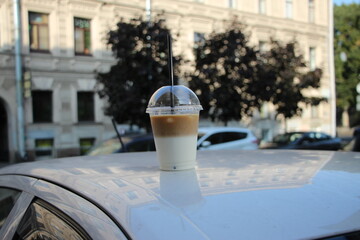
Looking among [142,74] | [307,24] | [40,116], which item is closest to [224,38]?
[142,74]

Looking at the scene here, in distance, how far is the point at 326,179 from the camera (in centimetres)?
127

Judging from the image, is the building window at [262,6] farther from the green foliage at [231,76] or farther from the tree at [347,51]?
the tree at [347,51]

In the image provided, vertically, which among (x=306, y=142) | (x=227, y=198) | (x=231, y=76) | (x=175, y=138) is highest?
(x=231, y=76)

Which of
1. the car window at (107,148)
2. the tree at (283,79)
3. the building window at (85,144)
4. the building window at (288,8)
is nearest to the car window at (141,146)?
the car window at (107,148)

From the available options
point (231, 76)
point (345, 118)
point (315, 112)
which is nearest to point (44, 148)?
point (231, 76)

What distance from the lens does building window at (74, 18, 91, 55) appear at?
1645cm

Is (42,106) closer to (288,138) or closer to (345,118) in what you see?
(288,138)

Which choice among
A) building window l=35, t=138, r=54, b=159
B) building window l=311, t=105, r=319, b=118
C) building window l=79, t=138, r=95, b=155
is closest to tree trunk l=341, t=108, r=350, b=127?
building window l=311, t=105, r=319, b=118

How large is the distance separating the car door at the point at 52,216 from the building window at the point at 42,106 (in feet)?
48.8

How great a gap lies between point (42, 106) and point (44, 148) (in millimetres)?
1875

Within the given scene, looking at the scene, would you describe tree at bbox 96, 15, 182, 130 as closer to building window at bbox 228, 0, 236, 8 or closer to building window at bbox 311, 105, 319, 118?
building window at bbox 228, 0, 236, 8

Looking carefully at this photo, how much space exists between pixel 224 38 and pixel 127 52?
159 inches

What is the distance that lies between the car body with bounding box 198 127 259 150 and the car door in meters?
6.98

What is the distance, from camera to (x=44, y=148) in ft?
50.9
